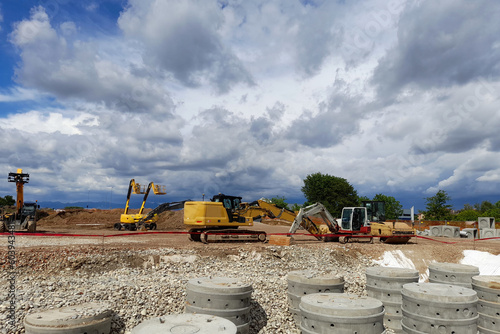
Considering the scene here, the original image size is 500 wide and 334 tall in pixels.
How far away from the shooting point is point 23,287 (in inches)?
363

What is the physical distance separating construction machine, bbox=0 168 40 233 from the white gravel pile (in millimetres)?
14599

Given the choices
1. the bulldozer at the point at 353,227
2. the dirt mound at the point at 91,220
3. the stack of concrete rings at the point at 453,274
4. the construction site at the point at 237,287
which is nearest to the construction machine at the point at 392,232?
the bulldozer at the point at 353,227

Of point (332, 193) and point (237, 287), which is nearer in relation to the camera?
point (237, 287)

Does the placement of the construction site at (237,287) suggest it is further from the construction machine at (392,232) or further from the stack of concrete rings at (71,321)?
the construction machine at (392,232)

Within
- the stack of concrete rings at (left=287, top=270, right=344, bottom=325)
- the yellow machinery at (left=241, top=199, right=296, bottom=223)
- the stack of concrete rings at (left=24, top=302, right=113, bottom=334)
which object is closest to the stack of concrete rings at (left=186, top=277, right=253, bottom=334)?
the stack of concrete rings at (left=24, top=302, right=113, bottom=334)

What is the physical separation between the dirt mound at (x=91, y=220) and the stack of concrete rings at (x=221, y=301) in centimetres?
2942

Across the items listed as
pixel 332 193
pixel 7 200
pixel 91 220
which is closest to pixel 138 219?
pixel 91 220

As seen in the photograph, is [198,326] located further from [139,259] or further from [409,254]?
[409,254]

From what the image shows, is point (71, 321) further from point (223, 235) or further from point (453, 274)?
point (223, 235)

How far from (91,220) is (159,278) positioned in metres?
34.4

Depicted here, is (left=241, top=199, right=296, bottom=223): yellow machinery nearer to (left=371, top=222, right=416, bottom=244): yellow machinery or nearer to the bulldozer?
the bulldozer

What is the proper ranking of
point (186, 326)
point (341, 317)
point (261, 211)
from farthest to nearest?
point (261, 211) → point (341, 317) → point (186, 326)

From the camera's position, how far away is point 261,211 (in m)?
19.6

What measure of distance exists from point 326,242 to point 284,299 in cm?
1140
